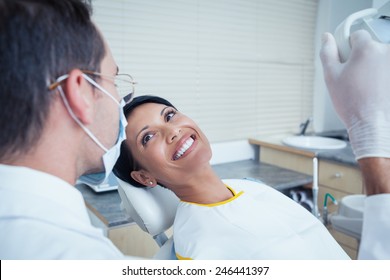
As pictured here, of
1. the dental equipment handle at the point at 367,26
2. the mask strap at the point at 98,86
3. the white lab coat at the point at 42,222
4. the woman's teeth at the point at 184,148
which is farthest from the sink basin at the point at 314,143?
the white lab coat at the point at 42,222

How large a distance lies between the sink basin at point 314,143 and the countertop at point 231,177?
244 mm

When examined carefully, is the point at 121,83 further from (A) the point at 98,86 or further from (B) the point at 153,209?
(B) the point at 153,209

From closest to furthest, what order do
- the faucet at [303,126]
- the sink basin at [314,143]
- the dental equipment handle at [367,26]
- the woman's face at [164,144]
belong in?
the dental equipment handle at [367,26]
the woman's face at [164,144]
the sink basin at [314,143]
the faucet at [303,126]

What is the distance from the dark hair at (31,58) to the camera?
58 centimetres

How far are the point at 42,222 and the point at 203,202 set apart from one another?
71 cm

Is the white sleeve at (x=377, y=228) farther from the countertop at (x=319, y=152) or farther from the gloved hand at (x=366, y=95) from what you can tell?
the countertop at (x=319, y=152)

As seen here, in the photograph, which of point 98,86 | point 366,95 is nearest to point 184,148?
point 98,86

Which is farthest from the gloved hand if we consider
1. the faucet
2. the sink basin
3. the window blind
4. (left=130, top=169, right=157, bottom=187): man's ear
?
the faucet

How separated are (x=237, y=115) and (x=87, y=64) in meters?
2.06

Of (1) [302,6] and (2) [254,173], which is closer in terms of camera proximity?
(2) [254,173]

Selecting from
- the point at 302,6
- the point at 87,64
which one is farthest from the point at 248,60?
the point at 87,64

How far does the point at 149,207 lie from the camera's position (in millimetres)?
1195

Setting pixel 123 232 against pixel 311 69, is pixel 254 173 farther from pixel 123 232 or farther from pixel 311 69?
pixel 311 69

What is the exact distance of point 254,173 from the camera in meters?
2.34
